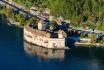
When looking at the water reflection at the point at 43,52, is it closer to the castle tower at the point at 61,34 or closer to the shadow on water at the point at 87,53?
the shadow on water at the point at 87,53

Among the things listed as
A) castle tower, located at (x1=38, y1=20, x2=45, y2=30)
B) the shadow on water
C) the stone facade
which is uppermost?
castle tower, located at (x1=38, y1=20, x2=45, y2=30)

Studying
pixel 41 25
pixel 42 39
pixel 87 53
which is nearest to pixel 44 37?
pixel 42 39

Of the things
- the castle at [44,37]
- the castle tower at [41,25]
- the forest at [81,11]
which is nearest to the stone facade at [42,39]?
the castle at [44,37]

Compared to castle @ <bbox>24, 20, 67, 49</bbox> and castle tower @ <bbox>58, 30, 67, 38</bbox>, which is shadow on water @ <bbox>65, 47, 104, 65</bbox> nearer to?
castle @ <bbox>24, 20, 67, 49</bbox>

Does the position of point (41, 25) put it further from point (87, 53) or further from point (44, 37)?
point (87, 53)

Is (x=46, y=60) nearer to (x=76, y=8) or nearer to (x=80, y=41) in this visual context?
(x=80, y=41)

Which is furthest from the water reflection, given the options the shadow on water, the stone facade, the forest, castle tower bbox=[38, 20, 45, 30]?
the forest

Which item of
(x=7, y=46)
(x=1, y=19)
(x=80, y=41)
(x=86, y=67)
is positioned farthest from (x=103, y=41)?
(x=1, y=19)
